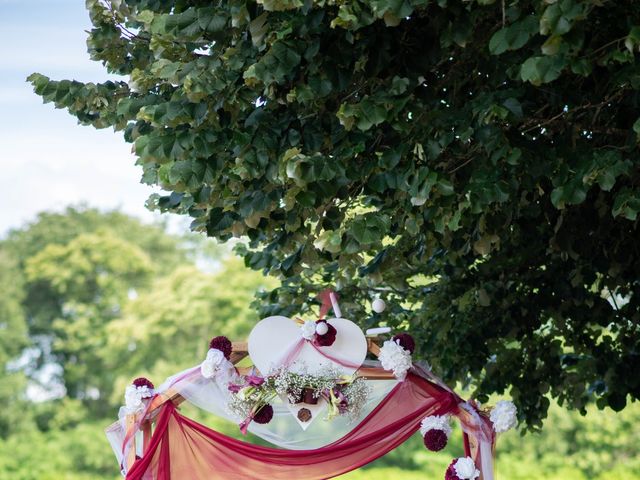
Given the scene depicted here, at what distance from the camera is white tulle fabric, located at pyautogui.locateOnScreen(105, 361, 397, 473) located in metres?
5.61

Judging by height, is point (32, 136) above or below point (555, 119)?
above

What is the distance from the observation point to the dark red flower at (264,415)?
559 cm

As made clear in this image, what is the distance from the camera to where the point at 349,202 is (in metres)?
5.38

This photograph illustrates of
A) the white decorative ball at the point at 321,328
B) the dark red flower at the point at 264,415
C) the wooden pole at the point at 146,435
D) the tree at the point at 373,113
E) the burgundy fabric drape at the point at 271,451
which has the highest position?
the tree at the point at 373,113

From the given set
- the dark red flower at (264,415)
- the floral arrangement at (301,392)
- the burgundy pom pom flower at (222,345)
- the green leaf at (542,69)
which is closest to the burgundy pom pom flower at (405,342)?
the floral arrangement at (301,392)

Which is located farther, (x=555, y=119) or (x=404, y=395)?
(x=404, y=395)

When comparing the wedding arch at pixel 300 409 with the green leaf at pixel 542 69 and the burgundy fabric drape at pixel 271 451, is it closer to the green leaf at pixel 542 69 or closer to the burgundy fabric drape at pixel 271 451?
the burgundy fabric drape at pixel 271 451

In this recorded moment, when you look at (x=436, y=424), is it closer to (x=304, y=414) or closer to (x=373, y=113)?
(x=304, y=414)

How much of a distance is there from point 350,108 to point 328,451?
2.13m

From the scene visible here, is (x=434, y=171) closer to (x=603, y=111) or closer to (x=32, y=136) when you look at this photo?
(x=603, y=111)

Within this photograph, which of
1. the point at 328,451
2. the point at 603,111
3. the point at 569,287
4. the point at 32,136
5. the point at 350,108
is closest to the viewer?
the point at 350,108

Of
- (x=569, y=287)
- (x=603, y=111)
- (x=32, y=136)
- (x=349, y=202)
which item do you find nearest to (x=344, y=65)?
(x=349, y=202)

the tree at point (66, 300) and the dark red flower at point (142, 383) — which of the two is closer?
the dark red flower at point (142, 383)

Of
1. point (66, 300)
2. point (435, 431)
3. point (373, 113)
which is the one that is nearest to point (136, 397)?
point (435, 431)
